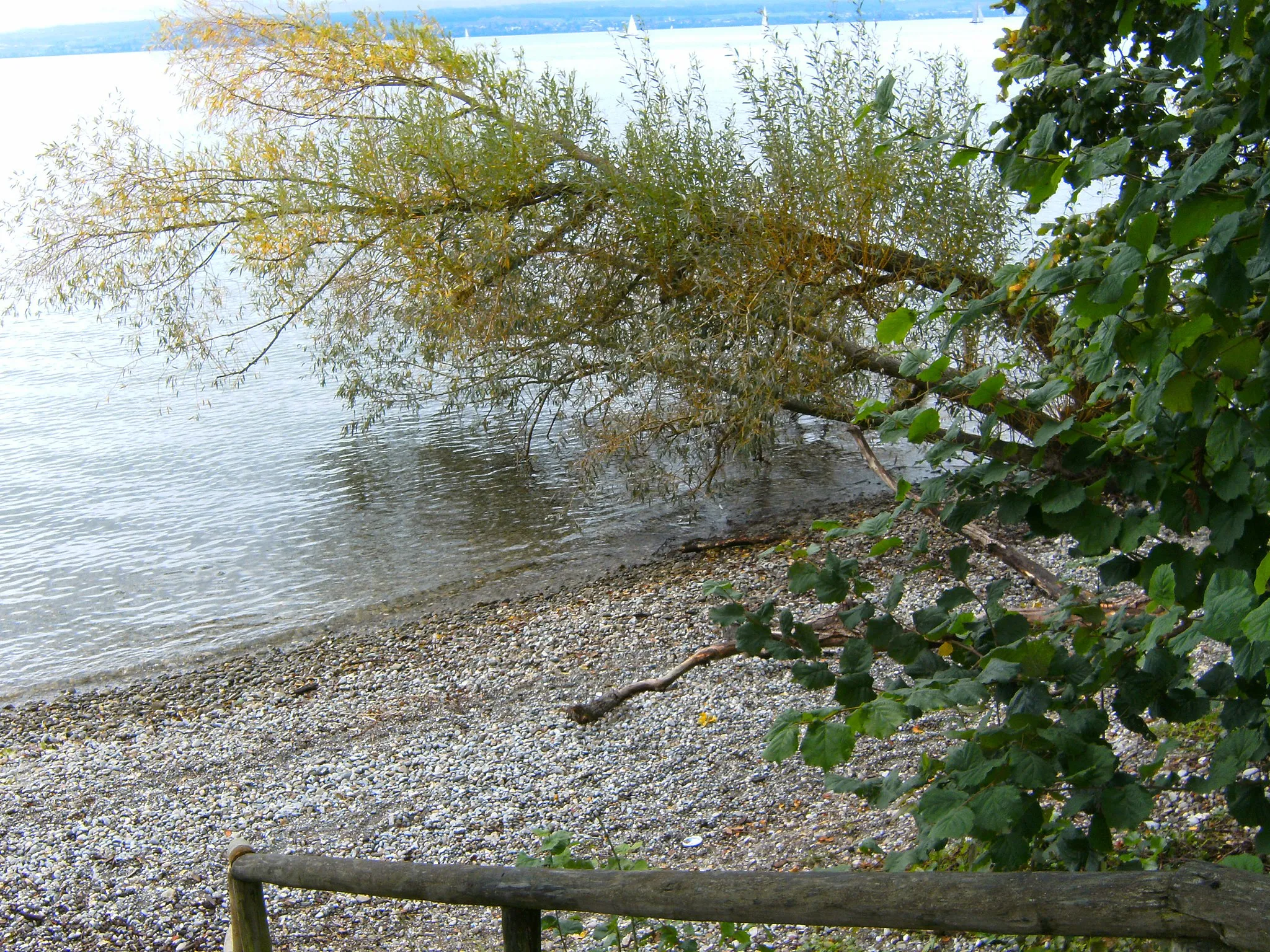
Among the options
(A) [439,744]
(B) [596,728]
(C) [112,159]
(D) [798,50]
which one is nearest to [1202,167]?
(B) [596,728]

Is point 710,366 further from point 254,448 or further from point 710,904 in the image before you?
point 254,448

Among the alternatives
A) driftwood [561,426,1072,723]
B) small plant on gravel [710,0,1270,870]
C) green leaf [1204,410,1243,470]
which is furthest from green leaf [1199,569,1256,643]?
driftwood [561,426,1072,723]

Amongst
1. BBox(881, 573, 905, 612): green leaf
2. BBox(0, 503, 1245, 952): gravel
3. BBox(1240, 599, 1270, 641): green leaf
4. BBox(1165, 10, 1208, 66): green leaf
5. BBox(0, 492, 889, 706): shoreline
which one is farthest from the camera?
BBox(0, 492, 889, 706): shoreline

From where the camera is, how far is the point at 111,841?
21.2ft

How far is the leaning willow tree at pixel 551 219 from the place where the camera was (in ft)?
35.4

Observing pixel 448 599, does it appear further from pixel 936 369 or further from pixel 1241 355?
pixel 1241 355

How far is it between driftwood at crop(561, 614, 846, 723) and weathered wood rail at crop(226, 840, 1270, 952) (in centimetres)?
307

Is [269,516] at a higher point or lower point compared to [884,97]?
Answer: lower

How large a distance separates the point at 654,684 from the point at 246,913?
3.51 metres

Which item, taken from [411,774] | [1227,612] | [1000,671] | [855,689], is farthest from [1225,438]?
[411,774]

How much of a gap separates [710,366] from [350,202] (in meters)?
4.70

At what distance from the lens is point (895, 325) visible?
2.33m

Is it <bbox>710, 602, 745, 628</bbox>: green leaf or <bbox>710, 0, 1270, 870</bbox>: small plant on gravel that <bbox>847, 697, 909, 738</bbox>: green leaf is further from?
<bbox>710, 602, 745, 628</bbox>: green leaf

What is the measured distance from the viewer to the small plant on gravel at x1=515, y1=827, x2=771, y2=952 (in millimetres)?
3354
